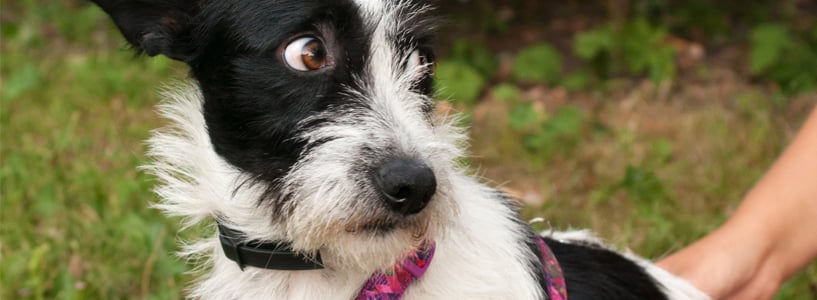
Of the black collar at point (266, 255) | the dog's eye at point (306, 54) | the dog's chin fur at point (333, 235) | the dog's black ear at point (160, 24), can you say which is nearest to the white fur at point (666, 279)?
the dog's chin fur at point (333, 235)

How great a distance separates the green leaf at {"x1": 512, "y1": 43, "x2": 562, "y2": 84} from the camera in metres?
6.75

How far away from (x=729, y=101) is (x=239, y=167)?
→ 4.58 meters

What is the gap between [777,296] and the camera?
408 centimetres

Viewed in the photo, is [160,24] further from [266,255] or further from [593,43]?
[593,43]

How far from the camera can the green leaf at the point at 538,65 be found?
6754mm

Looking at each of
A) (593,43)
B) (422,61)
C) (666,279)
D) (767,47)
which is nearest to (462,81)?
(593,43)

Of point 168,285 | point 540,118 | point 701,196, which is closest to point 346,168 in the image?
point 168,285

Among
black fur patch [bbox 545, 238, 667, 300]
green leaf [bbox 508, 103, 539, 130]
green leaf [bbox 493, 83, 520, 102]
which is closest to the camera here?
black fur patch [bbox 545, 238, 667, 300]

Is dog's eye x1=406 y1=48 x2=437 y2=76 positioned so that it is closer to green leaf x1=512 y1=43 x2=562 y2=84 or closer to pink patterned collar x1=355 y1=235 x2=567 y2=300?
pink patterned collar x1=355 y1=235 x2=567 y2=300

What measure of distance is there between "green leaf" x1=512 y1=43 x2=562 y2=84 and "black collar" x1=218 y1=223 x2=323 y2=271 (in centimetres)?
427

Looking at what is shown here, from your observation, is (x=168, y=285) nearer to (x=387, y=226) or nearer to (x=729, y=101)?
(x=387, y=226)

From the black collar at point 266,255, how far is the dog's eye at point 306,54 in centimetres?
54

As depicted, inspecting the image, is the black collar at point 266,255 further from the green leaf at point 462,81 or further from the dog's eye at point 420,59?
the green leaf at point 462,81

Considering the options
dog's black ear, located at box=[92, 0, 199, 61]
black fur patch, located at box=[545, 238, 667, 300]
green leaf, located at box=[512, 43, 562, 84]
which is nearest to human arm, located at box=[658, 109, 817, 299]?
black fur patch, located at box=[545, 238, 667, 300]
